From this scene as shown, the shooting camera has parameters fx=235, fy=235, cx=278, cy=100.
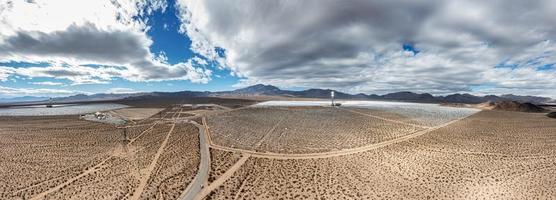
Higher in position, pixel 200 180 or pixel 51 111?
pixel 51 111

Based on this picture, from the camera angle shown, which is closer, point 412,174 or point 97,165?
point 412,174

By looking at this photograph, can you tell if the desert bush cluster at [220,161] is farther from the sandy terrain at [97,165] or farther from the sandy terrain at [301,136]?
the sandy terrain at [301,136]

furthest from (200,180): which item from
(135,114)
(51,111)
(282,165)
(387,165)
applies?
(51,111)

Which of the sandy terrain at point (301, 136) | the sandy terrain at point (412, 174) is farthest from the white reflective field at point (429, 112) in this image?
the sandy terrain at point (412, 174)

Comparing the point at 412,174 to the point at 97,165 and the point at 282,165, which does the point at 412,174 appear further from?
the point at 97,165

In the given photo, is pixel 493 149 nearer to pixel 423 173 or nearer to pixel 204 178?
pixel 423 173
